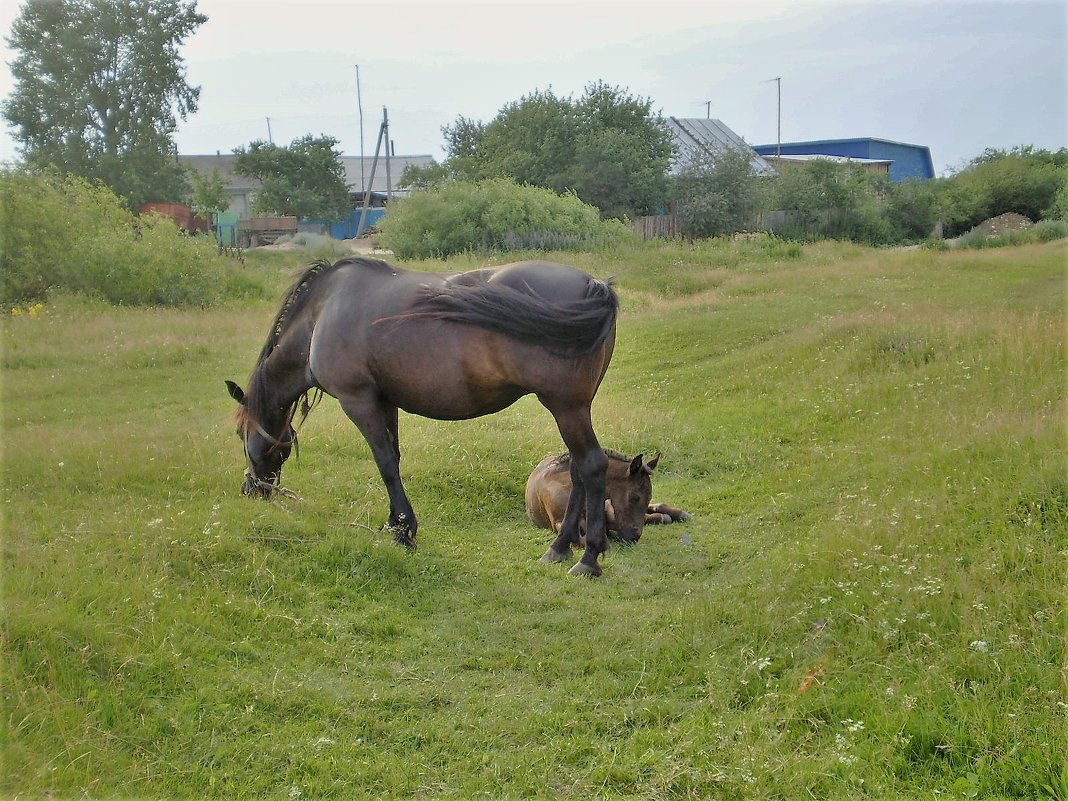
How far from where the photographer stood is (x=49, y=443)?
25.7ft

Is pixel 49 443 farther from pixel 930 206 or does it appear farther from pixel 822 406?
pixel 930 206

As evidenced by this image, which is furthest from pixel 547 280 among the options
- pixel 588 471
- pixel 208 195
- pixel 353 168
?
pixel 353 168

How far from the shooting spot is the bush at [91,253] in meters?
14.9

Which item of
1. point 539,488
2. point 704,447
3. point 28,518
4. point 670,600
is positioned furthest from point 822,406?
point 28,518

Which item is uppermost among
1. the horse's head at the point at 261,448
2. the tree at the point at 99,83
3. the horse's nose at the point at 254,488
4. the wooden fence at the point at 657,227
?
the tree at the point at 99,83

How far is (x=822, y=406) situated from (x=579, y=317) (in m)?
4.92

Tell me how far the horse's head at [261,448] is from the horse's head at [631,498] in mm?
2992

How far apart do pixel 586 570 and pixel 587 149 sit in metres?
36.9

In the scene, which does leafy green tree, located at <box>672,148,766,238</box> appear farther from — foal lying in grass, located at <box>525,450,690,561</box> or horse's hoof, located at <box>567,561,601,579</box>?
horse's hoof, located at <box>567,561,601,579</box>

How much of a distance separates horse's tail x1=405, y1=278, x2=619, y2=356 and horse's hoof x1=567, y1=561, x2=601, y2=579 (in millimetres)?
1652

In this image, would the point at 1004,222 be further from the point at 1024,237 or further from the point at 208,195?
the point at 208,195

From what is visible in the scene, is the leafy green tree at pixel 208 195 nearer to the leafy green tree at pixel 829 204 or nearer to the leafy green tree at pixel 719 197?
the leafy green tree at pixel 719 197

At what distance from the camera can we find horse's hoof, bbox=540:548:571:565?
6.74 metres

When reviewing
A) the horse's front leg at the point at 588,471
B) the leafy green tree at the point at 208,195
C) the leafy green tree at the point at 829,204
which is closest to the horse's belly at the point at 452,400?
the horse's front leg at the point at 588,471
